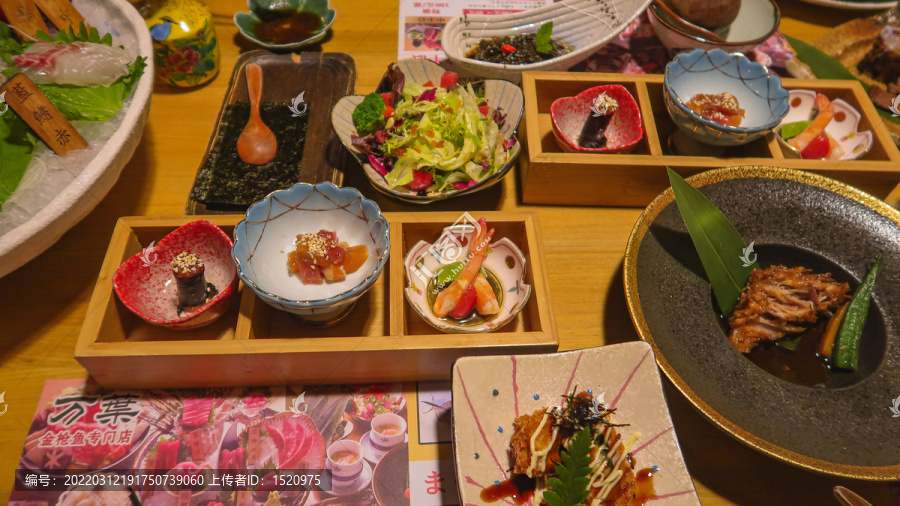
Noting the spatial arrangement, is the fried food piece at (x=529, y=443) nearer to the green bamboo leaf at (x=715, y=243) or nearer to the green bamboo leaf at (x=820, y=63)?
the green bamboo leaf at (x=715, y=243)

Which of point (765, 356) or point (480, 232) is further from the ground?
point (480, 232)

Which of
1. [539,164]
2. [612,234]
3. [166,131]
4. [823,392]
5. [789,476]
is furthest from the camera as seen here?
[166,131]

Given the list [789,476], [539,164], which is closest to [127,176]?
[539,164]

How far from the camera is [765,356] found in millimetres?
1613

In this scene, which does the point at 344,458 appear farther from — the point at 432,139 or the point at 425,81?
the point at 425,81

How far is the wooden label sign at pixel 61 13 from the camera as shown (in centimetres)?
200

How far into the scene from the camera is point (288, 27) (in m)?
2.58

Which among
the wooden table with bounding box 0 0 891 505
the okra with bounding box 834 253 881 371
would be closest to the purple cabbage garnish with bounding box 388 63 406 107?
the wooden table with bounding box 0 0 891 505

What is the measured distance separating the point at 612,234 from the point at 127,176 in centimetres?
208

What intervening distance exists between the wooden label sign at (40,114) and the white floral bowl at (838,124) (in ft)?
9.06

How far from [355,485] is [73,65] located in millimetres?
1920

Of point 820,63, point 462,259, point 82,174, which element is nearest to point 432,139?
point 462,259

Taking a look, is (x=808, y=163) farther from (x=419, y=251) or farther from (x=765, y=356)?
(x=419, y=251)

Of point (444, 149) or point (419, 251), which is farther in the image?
point (444, 149)
